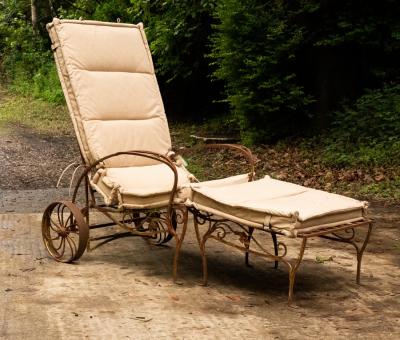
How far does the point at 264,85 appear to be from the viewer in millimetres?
9180

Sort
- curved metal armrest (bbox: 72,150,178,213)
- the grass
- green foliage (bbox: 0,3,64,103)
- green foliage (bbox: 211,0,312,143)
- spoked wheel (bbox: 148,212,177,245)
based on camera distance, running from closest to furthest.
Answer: curved metal armrest (bbox: 72,150,178,213), spoked wheel (bbox: 148,212,177,245), green foliage (bbox: 211,0,312,143), the grass, green foliage (bbox: 0,3,64,103)

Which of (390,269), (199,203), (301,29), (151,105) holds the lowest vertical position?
(390,269)

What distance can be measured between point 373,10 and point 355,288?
5.78 meters

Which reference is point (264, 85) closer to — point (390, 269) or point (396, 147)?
point (396, 147)

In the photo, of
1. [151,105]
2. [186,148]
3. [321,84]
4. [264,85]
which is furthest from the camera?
[186,148]

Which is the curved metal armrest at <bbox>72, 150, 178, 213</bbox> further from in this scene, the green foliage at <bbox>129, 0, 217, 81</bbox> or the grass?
the grass

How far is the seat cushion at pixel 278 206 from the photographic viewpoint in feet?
12.8

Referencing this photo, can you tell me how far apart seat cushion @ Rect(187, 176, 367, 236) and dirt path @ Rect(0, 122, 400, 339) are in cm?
45

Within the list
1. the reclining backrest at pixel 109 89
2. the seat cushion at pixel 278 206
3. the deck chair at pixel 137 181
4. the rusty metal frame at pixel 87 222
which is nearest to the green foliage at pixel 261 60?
the deck chair at pixel 137 181

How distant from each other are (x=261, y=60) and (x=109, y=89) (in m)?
4.21

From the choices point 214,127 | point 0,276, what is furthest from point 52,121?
point 0,276

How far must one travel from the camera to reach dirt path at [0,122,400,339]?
11.8 feet

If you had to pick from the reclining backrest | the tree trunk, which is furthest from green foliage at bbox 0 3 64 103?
the reclining backrest

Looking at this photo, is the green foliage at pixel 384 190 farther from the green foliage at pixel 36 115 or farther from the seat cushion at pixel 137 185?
the green foliage at pixel 36 115
